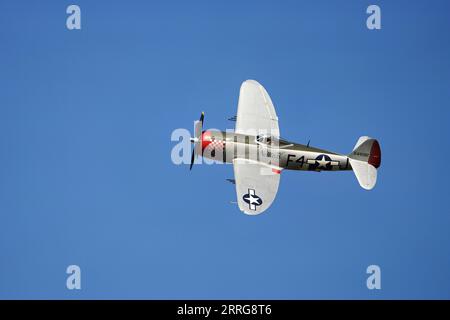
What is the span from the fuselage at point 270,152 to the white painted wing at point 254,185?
1.26 feet

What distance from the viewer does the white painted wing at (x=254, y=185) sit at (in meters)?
30.5

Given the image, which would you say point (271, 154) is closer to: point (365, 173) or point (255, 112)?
point (255, 112)

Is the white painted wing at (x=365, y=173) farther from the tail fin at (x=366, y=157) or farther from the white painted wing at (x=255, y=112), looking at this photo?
the white painted wing at (x=255, y=112)

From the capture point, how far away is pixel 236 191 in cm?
3092

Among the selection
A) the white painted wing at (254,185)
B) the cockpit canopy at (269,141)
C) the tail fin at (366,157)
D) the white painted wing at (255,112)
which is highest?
the white painted wing at (255,112)

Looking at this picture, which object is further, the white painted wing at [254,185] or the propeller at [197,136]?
the propeller at [197,136]

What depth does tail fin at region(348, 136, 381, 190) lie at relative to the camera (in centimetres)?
3231

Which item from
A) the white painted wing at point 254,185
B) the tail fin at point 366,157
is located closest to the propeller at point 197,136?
the white painted wing at point 254,185

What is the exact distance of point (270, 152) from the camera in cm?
3228

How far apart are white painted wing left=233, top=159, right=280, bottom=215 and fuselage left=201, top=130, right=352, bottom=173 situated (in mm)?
385

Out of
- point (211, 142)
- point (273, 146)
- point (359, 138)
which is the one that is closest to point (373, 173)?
point (359, 138)

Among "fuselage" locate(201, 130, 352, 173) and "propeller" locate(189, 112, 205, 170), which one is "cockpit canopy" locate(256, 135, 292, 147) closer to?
"fuselage" locate(201, 130, 352, 173)

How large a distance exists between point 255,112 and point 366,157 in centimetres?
520

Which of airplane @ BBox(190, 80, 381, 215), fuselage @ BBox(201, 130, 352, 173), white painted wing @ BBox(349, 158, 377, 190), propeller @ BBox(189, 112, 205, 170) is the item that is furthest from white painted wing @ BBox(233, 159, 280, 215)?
white painted wing @ BBox(349, 158, 377, 190)
